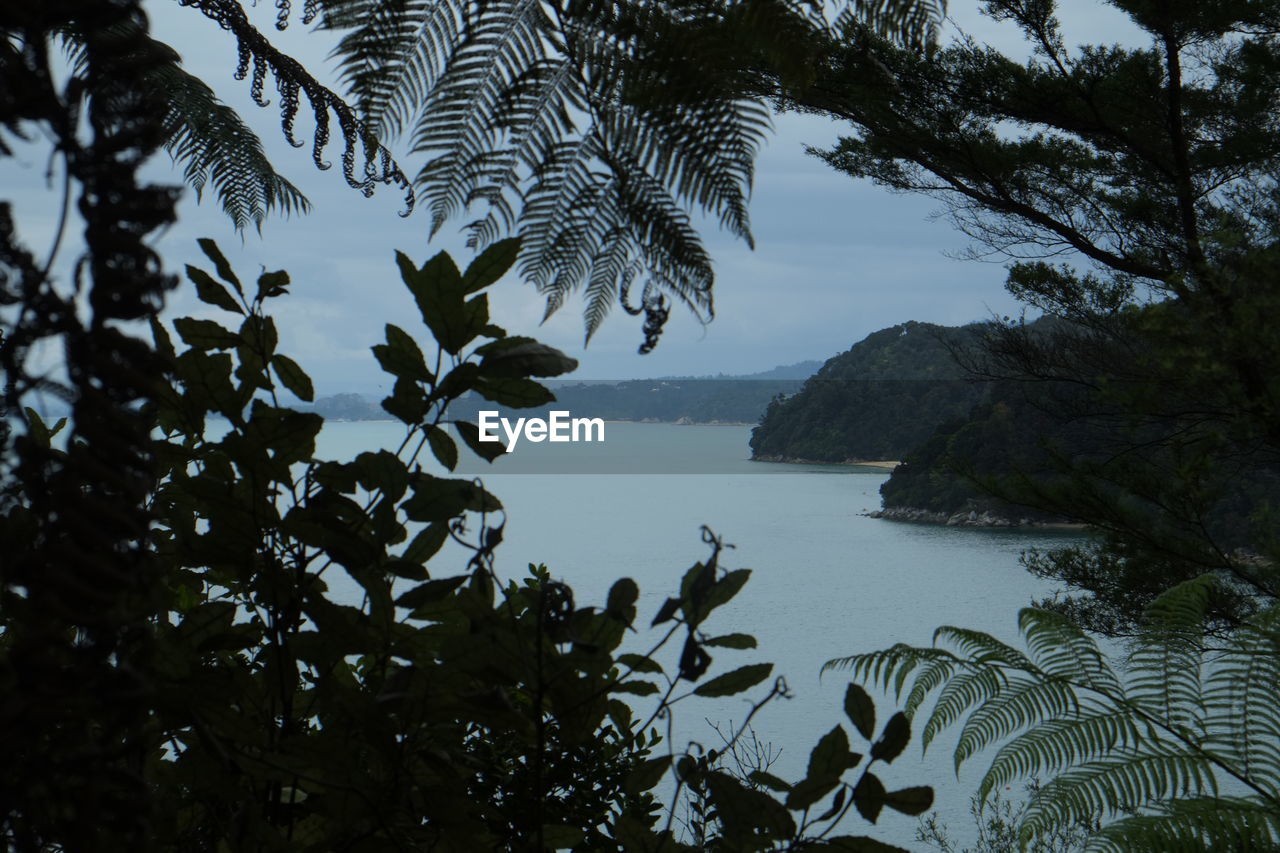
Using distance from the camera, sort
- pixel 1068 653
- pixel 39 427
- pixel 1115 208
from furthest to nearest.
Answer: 1. pixel 1115 208
2. pixel 1068 653
3. pixel 39 427

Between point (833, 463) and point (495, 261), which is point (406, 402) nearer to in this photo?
point (495, 261)

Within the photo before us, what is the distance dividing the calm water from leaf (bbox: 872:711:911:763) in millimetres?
8407

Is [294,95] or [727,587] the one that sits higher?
[294,95]

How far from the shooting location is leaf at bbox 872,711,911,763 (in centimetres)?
55

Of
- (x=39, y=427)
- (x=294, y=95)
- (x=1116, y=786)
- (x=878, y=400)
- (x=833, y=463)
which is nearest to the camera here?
(x=39, y=427)

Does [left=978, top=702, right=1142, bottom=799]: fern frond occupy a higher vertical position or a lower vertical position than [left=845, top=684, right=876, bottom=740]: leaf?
lower

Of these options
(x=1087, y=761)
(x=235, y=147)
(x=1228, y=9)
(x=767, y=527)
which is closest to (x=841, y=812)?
(x=235, y=147)

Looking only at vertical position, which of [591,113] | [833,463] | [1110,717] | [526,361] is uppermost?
[591,113]

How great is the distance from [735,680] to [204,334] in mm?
381

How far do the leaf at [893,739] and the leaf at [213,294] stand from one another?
445 millimetres

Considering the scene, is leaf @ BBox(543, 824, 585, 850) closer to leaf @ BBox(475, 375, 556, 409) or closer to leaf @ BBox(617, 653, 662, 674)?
leaf @ BBox(617, 653, 662, 674)

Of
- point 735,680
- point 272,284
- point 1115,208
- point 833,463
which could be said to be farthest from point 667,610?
point 833,463

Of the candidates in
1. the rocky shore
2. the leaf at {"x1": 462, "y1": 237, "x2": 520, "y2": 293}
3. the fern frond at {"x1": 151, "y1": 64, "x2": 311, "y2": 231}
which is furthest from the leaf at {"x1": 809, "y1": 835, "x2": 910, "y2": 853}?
the rocky shore

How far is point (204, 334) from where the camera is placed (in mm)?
644
